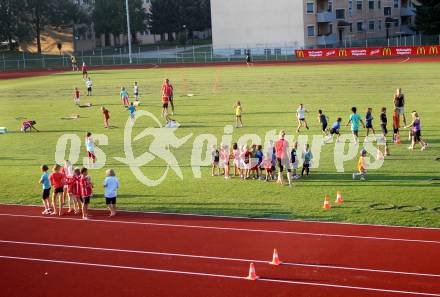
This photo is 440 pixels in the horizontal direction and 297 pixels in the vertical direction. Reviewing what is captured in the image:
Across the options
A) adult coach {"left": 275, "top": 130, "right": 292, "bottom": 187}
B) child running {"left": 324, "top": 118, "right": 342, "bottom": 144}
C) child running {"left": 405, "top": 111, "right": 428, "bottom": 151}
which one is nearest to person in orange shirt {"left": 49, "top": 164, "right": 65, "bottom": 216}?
adult coach {"left": 275, "top": 130, "right": 292, "bottom": 187}

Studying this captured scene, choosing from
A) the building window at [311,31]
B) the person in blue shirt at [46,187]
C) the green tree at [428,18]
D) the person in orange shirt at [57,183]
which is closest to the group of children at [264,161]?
the person in orange shirt at [57,183]

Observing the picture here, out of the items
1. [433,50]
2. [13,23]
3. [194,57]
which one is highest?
[13,23]

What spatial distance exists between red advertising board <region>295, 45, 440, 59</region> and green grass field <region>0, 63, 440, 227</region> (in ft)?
31.5

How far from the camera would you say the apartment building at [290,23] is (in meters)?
79.6

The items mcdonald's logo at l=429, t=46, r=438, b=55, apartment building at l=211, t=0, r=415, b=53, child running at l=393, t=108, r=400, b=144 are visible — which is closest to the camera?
child running at l=393, t=108, r=400, b=144

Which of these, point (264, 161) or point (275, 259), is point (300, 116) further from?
point (275, 259)

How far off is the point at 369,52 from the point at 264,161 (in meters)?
52.1

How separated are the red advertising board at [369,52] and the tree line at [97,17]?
1507 inches

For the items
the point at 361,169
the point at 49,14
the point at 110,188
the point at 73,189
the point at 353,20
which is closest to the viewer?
the point at 110,188

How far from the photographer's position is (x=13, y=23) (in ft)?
291

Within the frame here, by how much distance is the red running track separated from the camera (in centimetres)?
1230

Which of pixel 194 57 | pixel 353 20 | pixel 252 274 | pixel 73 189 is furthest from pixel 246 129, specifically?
pixel 353 20

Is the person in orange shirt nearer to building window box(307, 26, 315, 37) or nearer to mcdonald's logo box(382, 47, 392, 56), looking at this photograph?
mcdonald's logo box(382, 47, 392, 56)

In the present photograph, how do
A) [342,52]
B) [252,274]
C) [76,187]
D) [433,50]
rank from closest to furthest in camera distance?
[252,274]
[76,187]
[433,50]
[342,52]
